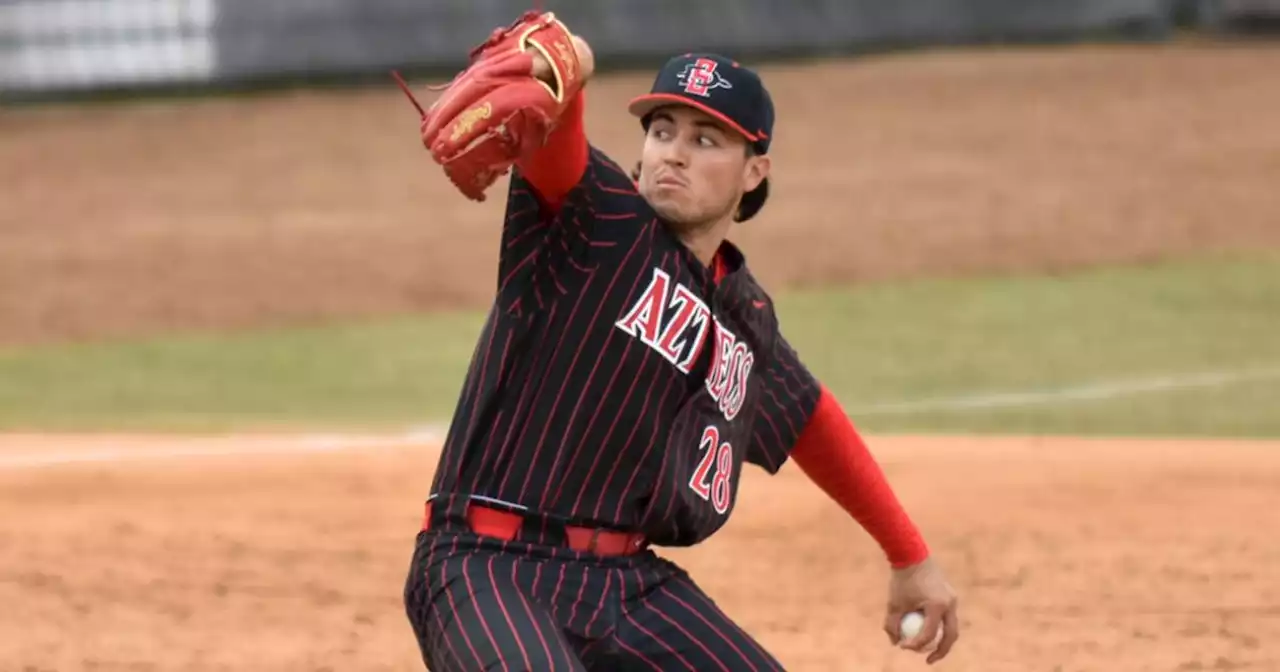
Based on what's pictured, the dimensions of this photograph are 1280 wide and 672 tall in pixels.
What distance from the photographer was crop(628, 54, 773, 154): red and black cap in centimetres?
354

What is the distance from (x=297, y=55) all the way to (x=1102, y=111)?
24.6 feet

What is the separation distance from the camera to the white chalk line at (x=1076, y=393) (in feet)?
30.5

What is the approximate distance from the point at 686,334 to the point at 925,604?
907 mm

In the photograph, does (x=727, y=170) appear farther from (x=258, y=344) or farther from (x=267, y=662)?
(x=258, y=344)

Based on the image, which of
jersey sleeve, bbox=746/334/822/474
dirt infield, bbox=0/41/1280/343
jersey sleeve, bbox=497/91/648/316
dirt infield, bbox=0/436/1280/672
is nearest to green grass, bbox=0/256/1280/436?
dirt infield, bbox=0/41/1280/343

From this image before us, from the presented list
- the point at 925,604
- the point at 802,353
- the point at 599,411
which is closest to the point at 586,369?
the point at 599,411

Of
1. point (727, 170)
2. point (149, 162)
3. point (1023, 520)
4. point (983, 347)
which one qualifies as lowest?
point (149, 162)

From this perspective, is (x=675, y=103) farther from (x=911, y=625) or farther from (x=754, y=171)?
(x=911, y=625)

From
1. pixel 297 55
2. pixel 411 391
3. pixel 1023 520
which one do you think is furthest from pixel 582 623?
pixel 297 55

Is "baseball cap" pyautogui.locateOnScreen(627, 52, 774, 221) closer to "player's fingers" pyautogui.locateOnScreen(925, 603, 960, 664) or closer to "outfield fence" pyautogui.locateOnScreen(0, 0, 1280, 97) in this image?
"player's fingers" pyautogui.locateOnScreen(925, 603, 960, 664)

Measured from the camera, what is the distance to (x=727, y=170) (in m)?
3.60

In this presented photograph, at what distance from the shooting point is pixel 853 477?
409cm

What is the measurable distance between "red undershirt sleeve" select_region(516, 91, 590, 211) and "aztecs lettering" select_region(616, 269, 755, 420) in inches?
10.2

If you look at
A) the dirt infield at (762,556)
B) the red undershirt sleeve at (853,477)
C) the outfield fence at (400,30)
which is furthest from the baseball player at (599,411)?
the outfield fence at (400,30)
